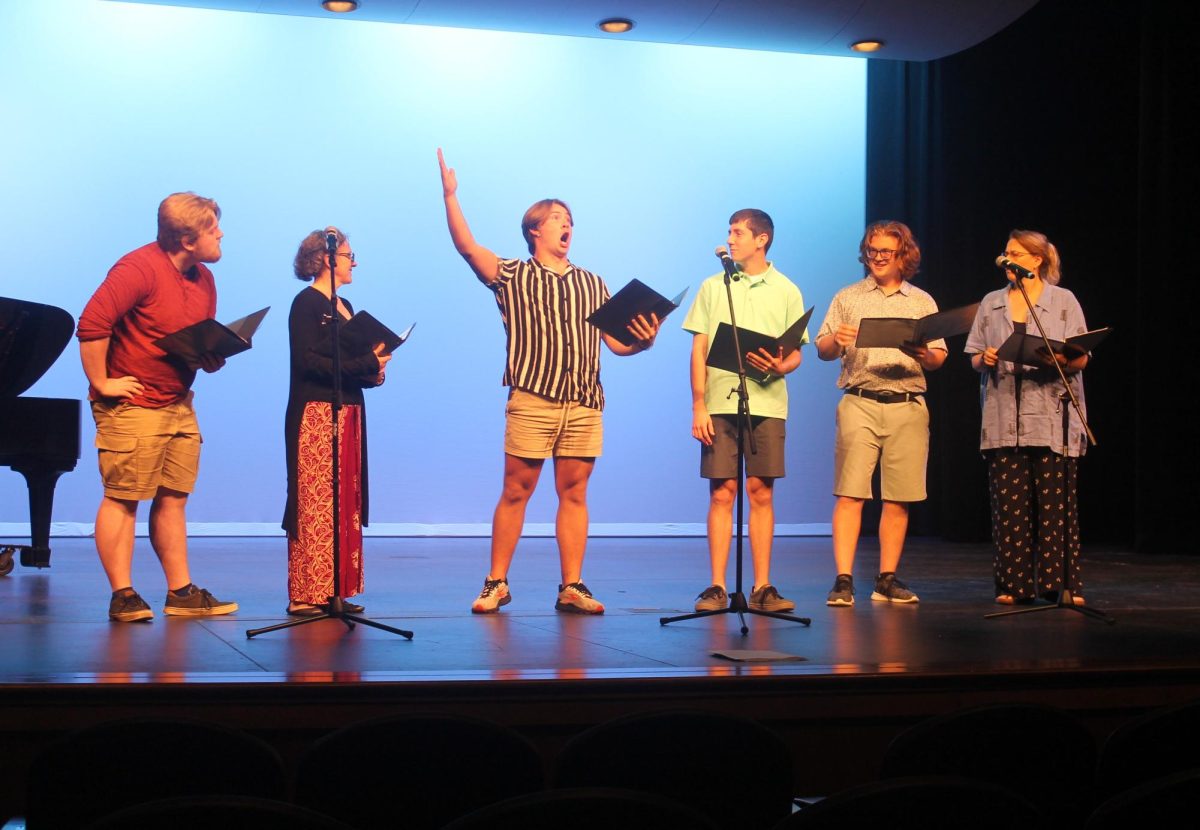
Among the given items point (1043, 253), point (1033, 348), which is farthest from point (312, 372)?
point (1043, 253)

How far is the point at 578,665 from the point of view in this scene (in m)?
3.14

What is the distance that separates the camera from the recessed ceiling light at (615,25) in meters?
→ 7.31

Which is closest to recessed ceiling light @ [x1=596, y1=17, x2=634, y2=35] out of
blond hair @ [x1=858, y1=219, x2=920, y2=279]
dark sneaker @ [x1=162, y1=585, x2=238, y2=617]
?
blond hair @ [x1=858, y1=219, x2=920, y2=279]

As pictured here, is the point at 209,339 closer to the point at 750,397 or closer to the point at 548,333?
the point at 548,333

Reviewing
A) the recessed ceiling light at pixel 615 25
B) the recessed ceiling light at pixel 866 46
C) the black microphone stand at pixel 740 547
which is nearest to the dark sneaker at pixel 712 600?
the black microphone stand at pixel 740 547

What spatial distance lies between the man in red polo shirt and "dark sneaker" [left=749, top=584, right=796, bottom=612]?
1.72m

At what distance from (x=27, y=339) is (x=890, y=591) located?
12.5 feet

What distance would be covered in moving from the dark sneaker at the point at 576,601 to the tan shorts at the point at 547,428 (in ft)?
1.43

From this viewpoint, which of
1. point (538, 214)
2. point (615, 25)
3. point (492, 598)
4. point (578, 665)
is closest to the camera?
point (578, 665)

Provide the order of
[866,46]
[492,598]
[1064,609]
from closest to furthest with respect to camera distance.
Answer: [492,598] → [1064,609] → [866,46]

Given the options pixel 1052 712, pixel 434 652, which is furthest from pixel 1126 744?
pixel 434 652

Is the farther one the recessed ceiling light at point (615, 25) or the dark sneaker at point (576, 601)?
the recessed ceiling light at point (615, 25)

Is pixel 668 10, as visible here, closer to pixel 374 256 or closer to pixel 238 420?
pixel 374 256

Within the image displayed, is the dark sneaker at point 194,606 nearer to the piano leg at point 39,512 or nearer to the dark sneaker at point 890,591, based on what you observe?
the piano leg at point 39,512
